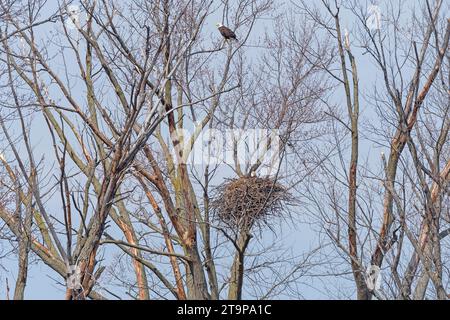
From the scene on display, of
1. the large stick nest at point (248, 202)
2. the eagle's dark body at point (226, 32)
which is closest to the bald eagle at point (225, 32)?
the eagle's dark body at point (226, 32)

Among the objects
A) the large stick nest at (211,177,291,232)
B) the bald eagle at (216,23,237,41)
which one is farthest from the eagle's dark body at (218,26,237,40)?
the large stick nest at (211,177,291,232)

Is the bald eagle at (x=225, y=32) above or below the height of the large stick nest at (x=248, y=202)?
above

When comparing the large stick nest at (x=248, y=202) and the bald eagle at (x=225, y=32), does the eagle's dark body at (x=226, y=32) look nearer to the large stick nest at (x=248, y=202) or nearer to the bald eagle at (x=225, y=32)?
the bald eagle at (x=225, y=32)

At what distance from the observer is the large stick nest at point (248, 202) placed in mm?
10109

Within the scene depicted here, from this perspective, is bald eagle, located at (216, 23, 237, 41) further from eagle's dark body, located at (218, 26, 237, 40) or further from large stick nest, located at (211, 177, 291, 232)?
large stick nest, located at (211, 177, 291, 232)

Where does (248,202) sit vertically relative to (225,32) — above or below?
below

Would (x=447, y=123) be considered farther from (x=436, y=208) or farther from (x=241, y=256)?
(x=241, y=256)

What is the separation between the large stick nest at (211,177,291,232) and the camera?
10.1 metres

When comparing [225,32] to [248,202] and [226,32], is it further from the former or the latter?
[248,202]

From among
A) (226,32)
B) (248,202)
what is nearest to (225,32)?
(226,32)

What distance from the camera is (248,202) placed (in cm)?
1016

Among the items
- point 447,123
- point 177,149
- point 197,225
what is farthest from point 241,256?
point 447,123

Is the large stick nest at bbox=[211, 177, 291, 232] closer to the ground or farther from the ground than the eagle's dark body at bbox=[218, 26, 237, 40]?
closer to the ground
